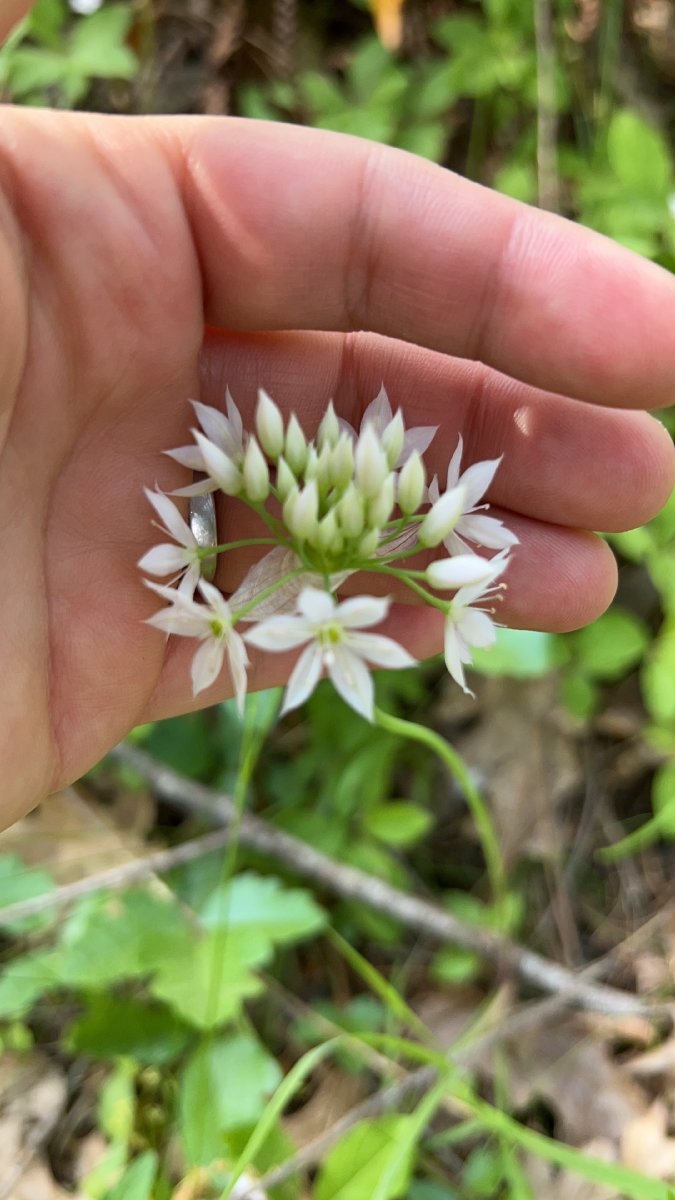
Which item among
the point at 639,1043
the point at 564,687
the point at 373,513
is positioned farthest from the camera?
the point at 564,687

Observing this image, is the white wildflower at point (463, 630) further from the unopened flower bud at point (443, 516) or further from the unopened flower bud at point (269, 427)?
the unopened flower bud at point (269, 427)

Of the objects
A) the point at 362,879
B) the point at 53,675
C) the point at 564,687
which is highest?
the point at 53,675

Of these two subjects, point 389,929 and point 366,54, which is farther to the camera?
point 366,54

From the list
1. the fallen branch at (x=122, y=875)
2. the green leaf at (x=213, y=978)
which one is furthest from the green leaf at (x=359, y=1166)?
the fallen branch at (x=122, y=875)

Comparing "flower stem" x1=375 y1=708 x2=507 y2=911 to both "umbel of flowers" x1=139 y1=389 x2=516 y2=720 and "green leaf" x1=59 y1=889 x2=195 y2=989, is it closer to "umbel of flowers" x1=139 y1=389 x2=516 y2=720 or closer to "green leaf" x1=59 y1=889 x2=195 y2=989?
"umbel of flowers" x1=139 y1=389 x2=516 y2=720

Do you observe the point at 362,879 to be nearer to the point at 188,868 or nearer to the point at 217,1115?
the point at 188,868

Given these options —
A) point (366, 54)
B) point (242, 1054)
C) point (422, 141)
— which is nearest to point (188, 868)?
point (242, 1054)
